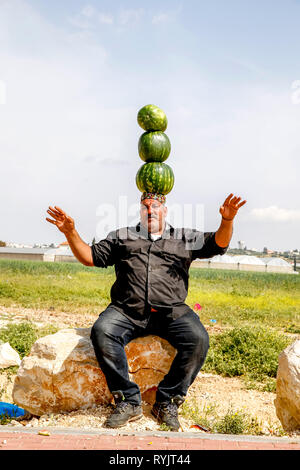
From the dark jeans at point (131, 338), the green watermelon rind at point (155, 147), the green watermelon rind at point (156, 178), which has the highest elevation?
the green watermelon rind at point (155, 147)

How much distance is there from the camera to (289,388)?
4.07m

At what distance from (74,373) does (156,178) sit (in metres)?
2.28

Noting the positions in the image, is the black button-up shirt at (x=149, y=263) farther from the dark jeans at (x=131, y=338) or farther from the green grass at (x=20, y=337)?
the green grass at (x=20, y=337)

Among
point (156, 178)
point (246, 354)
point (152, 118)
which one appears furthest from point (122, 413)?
point (246, 354)

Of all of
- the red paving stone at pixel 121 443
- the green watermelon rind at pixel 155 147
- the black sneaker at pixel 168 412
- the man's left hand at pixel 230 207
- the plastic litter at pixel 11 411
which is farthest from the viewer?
the green watermelon rind at pixel 155 147

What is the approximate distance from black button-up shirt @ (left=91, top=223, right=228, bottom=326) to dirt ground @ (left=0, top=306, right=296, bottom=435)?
0.91 meters

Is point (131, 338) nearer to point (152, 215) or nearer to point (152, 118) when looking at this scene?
point (152, 215)

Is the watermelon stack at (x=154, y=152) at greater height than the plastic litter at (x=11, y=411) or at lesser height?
greater

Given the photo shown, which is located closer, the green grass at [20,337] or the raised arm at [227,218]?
the raised arm at [227,218]

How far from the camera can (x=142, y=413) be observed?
4.09m

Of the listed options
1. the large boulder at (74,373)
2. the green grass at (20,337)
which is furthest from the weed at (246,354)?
the large boulder at (74,373)

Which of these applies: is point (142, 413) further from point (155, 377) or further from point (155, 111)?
point (155, 111)

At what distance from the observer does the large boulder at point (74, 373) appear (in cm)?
428
